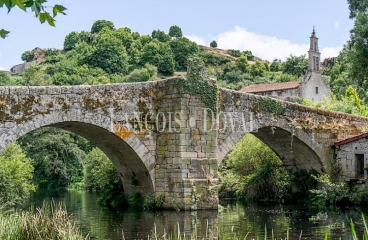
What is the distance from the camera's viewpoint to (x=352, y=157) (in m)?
20.2

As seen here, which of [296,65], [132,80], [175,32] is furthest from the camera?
[175,32]

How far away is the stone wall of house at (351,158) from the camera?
1958 centimetres

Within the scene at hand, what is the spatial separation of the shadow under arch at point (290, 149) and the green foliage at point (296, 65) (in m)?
50.3

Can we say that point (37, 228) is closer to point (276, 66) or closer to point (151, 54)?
point (151, 54)

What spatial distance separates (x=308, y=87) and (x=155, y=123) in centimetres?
4085

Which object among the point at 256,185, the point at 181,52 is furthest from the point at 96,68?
the point at 256,185

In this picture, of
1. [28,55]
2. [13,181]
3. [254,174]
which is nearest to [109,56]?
[28,55]

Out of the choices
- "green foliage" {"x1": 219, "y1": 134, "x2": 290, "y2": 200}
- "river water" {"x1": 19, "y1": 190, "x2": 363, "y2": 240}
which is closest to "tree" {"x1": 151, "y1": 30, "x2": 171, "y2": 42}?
"green foliage" {"x1": 219, "y1": 134, "x2": 290, "y2": 200}

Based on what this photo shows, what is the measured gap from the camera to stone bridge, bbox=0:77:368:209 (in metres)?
13.8

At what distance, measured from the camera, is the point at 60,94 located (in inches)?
555

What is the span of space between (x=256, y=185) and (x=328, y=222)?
26.6 feet

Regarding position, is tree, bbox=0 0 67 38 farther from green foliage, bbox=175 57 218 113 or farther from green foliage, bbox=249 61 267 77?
green foliage, bbox=249 61 267 77

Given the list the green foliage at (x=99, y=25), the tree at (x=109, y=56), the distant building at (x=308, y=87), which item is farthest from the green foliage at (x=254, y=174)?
the green foliage at (x=99, y=25)

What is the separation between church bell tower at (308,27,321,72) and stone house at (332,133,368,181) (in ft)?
120
